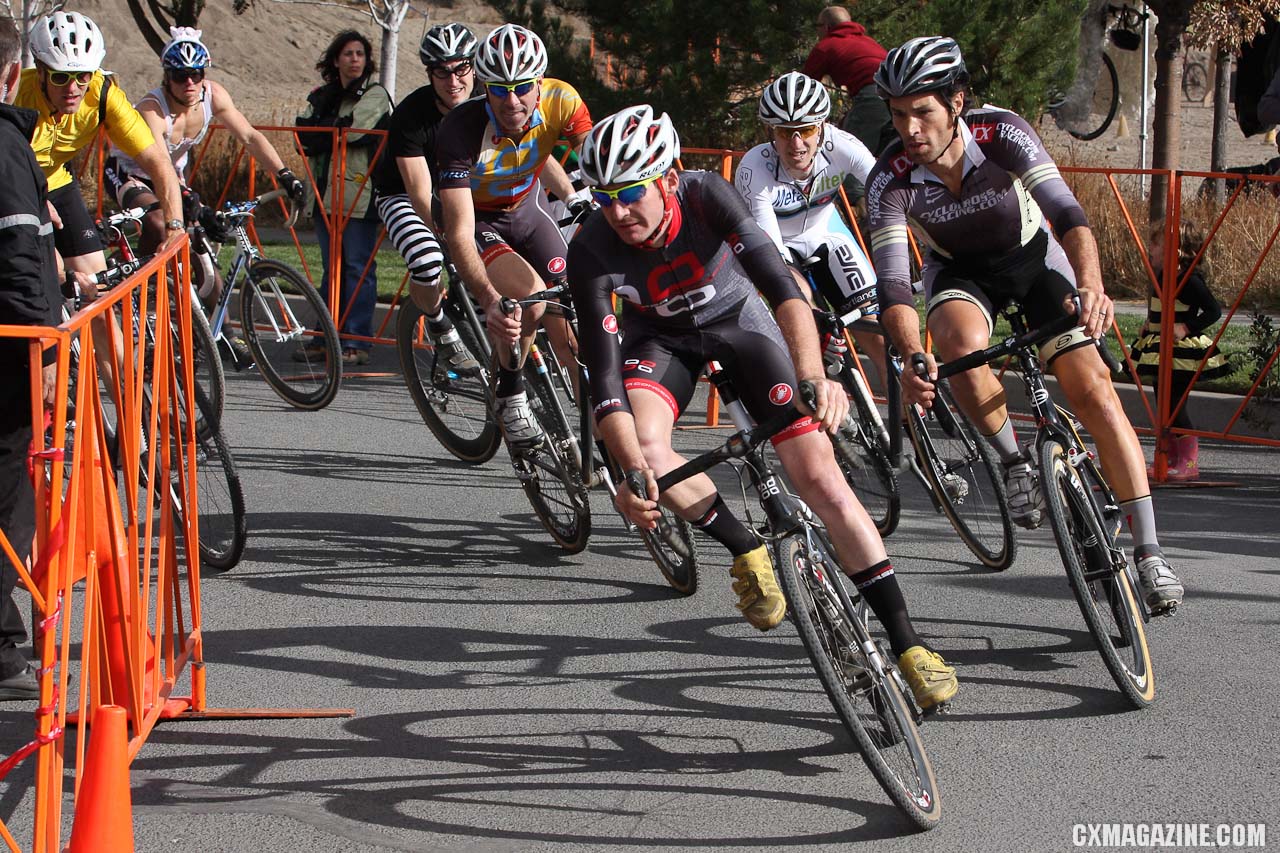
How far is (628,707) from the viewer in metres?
5.20

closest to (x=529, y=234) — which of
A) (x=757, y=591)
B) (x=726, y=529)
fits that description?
(x=726, y=529)

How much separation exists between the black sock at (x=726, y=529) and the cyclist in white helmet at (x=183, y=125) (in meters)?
4.96

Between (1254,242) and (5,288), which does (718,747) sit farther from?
(1254,242)

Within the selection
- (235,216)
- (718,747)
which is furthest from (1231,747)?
(235,216)

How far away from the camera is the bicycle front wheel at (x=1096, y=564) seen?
4.99 m

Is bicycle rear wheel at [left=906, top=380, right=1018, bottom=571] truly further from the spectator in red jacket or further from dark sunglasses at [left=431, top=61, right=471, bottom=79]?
the spectator in red jacket

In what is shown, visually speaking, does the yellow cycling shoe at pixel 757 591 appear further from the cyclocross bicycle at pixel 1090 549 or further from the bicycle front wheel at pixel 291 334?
the bicycle front wheel at pixel 291 334

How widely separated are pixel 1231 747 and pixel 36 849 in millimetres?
3368

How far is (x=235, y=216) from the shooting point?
9438 millimetres

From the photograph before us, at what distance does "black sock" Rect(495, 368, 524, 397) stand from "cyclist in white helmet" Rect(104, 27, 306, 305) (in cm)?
285

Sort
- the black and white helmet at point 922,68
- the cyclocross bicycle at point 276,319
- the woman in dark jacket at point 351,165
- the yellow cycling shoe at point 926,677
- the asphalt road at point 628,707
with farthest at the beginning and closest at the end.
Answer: the woman in dark jacket at point 351,165 < the cyclocross bicycle at point 276,319 < the black and white helmet at point 922,68 < the yellow cycling shoe at point 926,677 < the asphalt road at point 628,707

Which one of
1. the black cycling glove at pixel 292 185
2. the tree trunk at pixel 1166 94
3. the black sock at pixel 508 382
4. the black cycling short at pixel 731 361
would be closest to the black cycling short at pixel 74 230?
the black sock at pixel 508 382

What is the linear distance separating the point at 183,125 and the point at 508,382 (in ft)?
12.2

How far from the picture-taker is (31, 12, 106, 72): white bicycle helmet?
681 centimetres
